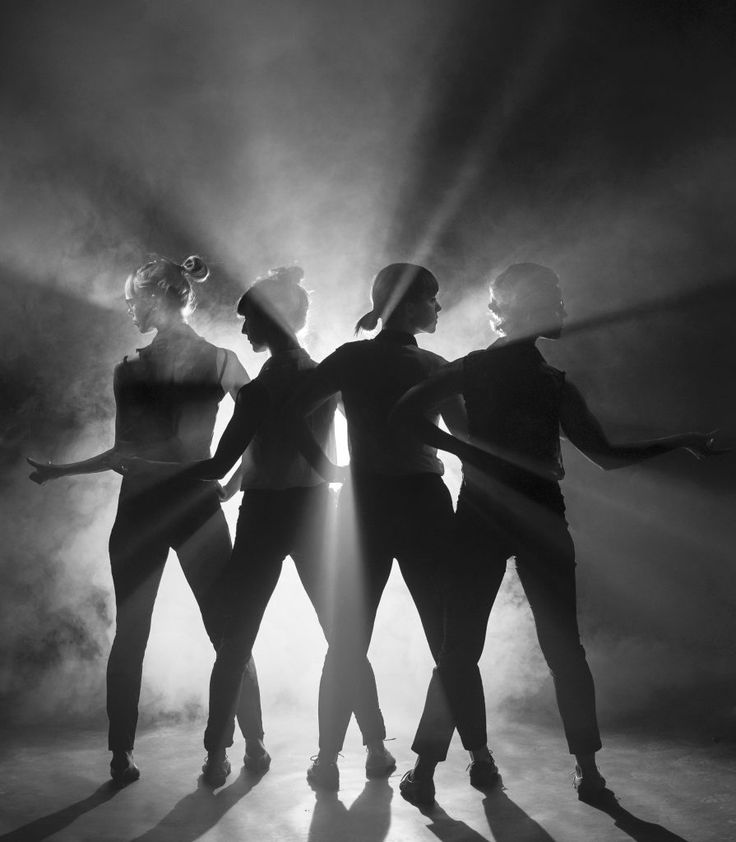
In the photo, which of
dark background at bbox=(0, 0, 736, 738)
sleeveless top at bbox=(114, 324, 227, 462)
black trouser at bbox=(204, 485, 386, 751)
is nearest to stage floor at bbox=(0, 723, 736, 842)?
black trouser at bbox=(204, 485, 386, 751)

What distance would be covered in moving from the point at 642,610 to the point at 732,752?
35.2 inches

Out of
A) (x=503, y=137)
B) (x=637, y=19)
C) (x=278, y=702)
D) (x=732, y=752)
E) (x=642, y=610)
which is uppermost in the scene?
(x=637, y=19)

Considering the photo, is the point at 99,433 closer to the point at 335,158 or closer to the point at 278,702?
the point at 278,702

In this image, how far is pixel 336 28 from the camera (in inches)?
167

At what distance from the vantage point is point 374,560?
2.17m

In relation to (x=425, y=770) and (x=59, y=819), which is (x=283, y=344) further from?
(x=59, y=819)

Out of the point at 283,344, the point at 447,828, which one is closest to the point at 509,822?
the point at 447,828

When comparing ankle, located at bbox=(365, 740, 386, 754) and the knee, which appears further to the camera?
ankle, located at bbox=(365, 740, 386, 754)

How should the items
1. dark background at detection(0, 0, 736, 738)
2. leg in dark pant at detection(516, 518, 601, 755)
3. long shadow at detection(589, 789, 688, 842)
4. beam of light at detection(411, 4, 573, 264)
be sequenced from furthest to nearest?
beam of light at detection(411, 4, 573, 264)
dark background at detection(0, 0, 736, 738)
leg in dark pant at detection(516, 518, 601, 755)
long shadow at detection(589, 789, 688, 842)

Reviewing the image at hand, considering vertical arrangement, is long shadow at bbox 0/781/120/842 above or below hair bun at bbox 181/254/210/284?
below

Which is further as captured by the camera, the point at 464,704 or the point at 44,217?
the point at 44,217

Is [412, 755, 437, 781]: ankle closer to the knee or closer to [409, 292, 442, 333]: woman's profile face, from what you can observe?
the knee

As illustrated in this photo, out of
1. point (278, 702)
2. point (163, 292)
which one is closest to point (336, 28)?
point (163, 292)

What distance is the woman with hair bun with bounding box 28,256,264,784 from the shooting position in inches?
92.1
